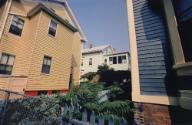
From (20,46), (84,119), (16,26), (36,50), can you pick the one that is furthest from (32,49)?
(84,119)

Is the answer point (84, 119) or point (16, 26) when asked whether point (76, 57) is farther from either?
point (84, 119)

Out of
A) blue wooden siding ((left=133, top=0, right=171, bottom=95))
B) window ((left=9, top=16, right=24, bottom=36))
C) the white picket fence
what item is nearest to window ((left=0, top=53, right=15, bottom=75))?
window ((left=9, top=16, right=24, bottom=36))

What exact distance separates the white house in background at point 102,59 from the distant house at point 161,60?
22478 mm

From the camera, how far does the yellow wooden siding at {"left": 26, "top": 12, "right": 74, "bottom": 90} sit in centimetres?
1128

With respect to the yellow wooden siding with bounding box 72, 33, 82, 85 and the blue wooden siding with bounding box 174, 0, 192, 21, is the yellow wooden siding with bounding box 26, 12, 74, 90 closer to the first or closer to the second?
the yellow wooden siding with bounding box 72, 33, 82, 85

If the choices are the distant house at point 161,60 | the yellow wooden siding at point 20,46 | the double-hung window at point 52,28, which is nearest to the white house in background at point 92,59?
the double-hung window at point 52,28

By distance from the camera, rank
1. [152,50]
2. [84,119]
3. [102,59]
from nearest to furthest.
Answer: [84,119] < [152,50] < [102,59]

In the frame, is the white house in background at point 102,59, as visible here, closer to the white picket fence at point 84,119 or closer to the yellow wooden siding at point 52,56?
the yellow wooden siding at point 52,56

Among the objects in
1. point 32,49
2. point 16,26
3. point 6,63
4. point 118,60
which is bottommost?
point 6,63

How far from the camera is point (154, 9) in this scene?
4.99 metres

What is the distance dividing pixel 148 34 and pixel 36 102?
4.48 metres

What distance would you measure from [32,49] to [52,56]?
7.21ft

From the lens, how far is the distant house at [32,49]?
35.1ft

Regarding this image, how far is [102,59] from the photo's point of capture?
98.1 feet
